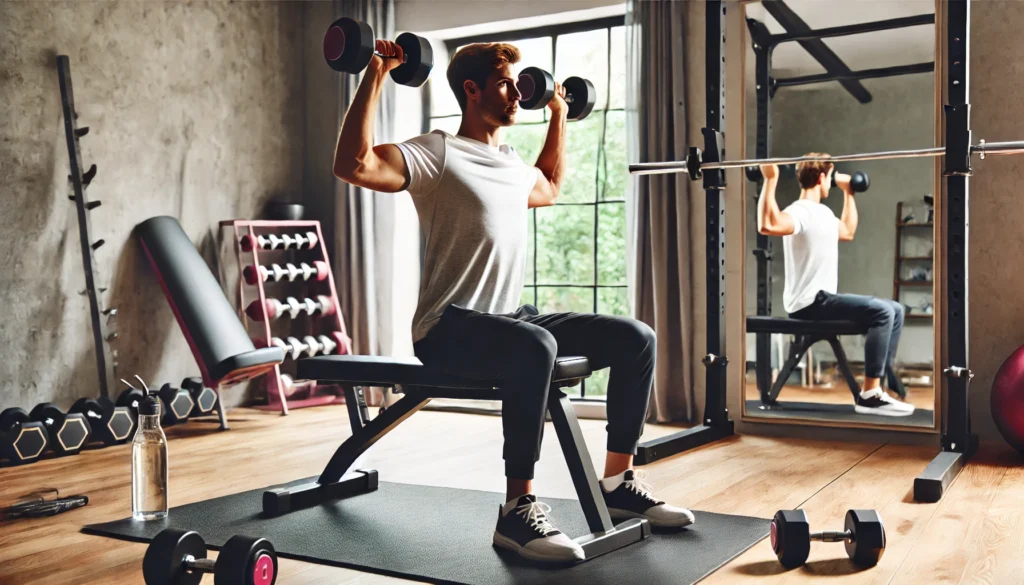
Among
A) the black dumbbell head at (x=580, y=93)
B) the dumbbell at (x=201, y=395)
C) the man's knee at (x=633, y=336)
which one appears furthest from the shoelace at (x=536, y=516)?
the dumbbell at (x=201, y=395)

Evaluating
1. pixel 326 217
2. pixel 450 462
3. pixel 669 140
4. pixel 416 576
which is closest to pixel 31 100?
pixel 326 217

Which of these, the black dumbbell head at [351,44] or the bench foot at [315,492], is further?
the bench foot at [315,492]

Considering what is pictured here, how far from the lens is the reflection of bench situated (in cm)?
364

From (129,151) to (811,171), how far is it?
277 cm

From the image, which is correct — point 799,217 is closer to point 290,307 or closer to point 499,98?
point 499,98

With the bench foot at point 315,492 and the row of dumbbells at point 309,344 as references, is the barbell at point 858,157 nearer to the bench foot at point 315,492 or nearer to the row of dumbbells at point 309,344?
the bench foot at point 315,492

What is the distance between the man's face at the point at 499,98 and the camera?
2299 millimetres

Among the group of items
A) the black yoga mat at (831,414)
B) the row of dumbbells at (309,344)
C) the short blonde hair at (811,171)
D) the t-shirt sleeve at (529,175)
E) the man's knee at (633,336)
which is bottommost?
the black yoga mat at (831,414)

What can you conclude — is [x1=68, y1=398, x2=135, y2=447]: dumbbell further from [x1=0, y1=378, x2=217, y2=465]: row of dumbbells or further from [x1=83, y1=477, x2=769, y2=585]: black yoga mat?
[x1=83, y1=477, x2=769, y2=585]: black yoga mat

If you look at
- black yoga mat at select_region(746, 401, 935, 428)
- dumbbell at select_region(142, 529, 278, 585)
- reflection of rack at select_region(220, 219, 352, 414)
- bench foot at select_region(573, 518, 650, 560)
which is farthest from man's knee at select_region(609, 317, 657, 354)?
reflection of rack at select_region(220, 219, 352, 414)

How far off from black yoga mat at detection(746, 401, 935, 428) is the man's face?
2.02m

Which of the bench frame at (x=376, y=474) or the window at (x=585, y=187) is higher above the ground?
the window at (x=585, y=187)

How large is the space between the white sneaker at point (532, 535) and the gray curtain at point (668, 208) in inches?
83.2

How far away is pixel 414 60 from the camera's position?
2219 millimetres
